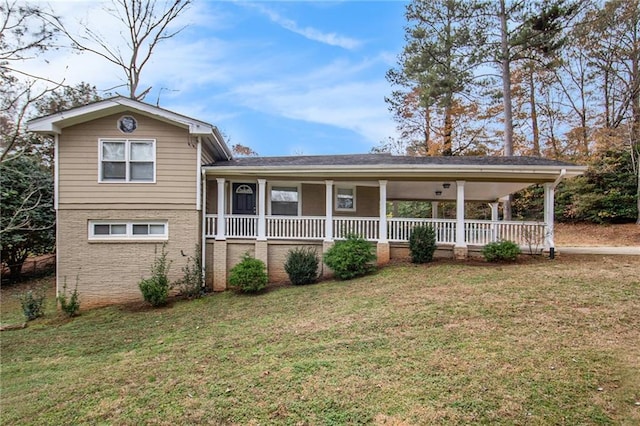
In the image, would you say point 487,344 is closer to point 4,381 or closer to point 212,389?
point 212,389

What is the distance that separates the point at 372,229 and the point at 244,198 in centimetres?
464

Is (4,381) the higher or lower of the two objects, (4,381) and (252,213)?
the lower

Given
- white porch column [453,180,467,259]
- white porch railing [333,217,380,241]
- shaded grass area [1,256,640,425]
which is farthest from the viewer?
white porch railing [333,217,380,241]

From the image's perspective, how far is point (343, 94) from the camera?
1805 cm

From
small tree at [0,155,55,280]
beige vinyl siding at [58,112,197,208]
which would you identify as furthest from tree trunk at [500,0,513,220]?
small tree at [0,155,55,280]

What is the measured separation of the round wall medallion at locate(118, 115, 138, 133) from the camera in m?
9.61

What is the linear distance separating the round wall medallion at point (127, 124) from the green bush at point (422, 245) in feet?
29.4

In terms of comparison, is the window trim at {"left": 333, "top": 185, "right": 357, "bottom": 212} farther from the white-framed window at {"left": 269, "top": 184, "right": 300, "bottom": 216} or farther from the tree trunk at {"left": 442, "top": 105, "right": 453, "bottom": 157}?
the tree trunk at {"left": 442, "top": 105, "right": 453, "bottom": 157}

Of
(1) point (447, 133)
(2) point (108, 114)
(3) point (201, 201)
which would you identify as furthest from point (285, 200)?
(1) point (447, 133)

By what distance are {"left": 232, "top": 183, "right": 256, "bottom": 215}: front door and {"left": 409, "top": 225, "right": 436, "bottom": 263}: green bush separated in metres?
5.62

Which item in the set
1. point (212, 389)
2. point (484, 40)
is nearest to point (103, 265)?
point (212, 389)

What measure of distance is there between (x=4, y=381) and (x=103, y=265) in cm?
472

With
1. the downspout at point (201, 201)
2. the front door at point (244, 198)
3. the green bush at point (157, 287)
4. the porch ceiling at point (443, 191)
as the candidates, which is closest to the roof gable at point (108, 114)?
the downspout at point (201, 201)

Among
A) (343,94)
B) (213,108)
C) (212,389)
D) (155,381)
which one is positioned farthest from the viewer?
(213,108)
